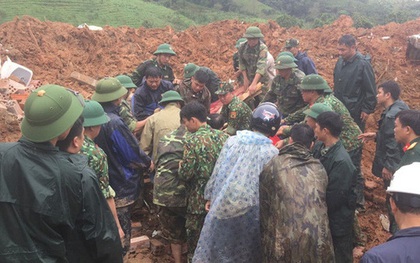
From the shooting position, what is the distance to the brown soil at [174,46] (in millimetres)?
11477

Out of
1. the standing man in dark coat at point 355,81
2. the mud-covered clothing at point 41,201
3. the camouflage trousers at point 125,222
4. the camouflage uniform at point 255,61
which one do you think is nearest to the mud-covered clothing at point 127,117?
the camouflage trousers at point 125,222

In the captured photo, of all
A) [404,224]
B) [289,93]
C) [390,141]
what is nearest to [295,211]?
[404,224]

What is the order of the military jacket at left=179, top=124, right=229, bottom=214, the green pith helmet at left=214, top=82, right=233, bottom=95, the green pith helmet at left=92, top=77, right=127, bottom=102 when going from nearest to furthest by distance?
the military jacket at left=179, top=124, right=229, bottom=214, the green pith helmet at left=92, top=77, right=127, bottom=102, the green pith helmet at left=214, top=82, right=233, bottom=95

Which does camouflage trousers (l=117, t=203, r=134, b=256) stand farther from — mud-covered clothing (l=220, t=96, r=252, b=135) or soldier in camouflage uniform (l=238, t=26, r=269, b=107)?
soldier in camouflage uniform (l=238, t=26, r=269, b=107)

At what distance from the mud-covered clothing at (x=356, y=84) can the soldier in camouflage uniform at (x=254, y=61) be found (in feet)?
4.74

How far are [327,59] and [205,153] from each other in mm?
11008

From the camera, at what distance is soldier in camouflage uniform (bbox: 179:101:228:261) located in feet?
11.9

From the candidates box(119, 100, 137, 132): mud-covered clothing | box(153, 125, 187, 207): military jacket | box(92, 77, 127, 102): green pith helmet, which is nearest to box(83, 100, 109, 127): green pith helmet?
box(92, 77, 127, 102): green pith helmet

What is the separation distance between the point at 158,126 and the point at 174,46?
35.5ft

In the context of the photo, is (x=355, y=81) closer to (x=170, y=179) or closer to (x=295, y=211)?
(x=170, y=179)

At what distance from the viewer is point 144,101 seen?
5.77 m

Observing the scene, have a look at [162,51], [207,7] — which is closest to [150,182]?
[162,51]

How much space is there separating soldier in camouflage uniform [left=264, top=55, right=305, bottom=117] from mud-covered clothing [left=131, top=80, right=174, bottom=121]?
184 centimetres

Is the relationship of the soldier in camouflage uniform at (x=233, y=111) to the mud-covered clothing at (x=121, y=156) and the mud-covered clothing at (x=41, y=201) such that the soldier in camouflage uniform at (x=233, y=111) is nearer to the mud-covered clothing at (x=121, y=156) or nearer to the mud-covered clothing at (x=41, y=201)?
the mud-covered clothing at (x=121, y=156)
